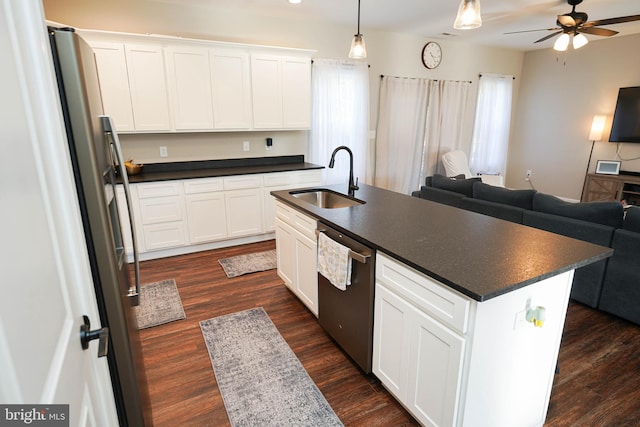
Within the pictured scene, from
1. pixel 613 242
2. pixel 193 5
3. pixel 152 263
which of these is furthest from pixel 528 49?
pixel 152 263

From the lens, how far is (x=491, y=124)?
21.1 ft

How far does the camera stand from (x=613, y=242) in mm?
2520

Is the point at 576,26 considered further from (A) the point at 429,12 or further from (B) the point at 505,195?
(B) the point at 505,195

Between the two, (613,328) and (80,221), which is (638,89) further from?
(80,221)

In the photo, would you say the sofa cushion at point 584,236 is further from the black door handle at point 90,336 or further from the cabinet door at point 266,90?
the black door handle at point 90,336

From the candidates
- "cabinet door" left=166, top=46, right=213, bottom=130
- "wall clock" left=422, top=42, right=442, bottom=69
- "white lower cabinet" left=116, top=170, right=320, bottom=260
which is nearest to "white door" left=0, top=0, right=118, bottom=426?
"white lower cabinet" left=116, top=170, right=320, bottom=260

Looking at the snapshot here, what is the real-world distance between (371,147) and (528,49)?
3742 millimetres

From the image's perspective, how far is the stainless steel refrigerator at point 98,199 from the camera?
1037mm

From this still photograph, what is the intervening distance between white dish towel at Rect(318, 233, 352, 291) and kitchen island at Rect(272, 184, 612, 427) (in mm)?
142

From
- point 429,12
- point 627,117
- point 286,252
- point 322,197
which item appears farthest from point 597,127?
point 286,252

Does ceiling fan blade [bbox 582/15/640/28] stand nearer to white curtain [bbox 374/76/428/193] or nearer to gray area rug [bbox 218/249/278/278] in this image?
white curtain [bbox 374/76/428/193]

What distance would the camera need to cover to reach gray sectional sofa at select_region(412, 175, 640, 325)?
8.12 feet

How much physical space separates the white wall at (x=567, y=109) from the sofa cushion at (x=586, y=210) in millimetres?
3827

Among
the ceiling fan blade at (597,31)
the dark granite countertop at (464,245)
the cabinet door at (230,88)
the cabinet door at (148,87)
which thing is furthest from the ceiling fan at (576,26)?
the cabinet door at (148,87)
